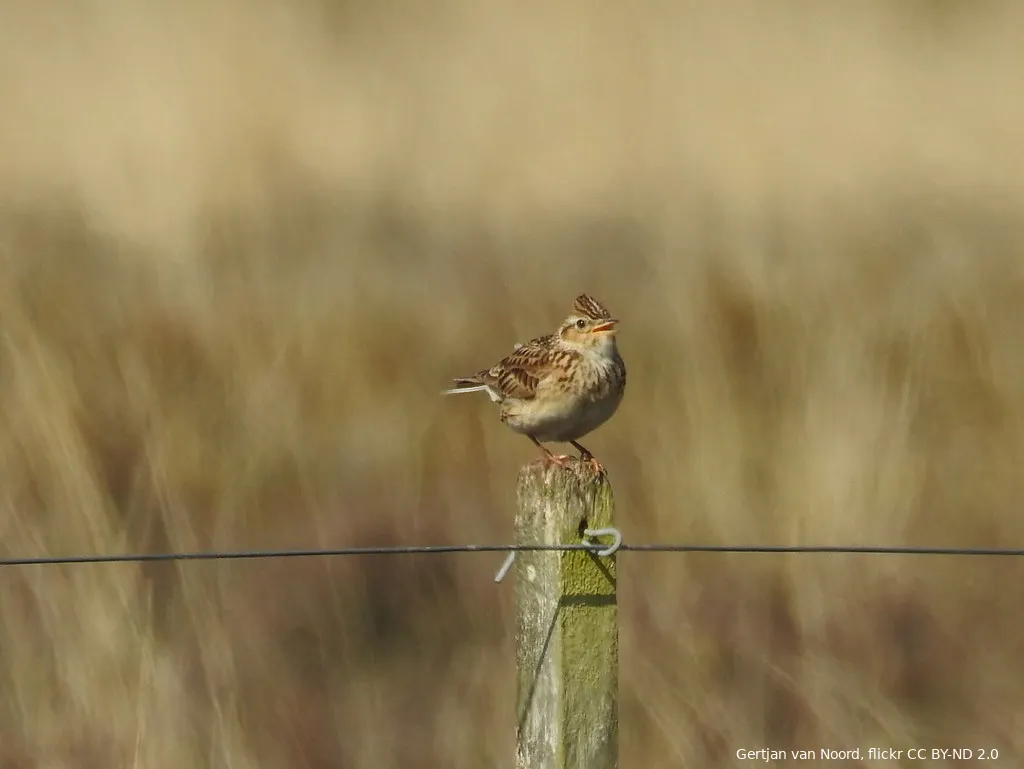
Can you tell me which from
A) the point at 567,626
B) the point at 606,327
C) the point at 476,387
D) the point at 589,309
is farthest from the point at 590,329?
the point at 567,626

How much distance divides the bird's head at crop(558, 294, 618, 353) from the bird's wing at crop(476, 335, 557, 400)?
68 mm

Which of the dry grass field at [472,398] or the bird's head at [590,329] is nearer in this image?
the bird's head at [590,329]

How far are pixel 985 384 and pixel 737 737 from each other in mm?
2568

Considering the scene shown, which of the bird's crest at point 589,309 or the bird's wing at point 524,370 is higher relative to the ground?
the bird's crest at point 589,309

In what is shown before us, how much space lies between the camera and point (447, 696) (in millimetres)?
5707

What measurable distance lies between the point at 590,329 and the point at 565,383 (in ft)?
1.22

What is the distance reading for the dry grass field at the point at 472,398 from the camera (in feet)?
17.4

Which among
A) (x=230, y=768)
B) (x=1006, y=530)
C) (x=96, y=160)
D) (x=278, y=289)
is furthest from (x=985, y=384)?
(x=96, y=160)

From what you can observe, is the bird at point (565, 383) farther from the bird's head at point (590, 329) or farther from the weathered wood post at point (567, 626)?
the weathered wood post at point (567, 626)

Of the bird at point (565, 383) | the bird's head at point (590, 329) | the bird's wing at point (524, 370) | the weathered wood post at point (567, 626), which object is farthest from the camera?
the bird's head at point (590, 329)

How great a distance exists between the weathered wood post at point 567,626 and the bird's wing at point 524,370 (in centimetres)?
173

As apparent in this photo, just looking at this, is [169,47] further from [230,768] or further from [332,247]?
[230,768]

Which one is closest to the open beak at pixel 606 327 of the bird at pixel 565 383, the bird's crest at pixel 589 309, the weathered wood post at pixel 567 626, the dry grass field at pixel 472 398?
the bird at pixel 565 383

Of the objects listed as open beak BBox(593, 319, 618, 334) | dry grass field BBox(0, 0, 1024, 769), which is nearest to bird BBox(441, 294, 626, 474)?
open beak BBox(593, 319, 618, 334)
